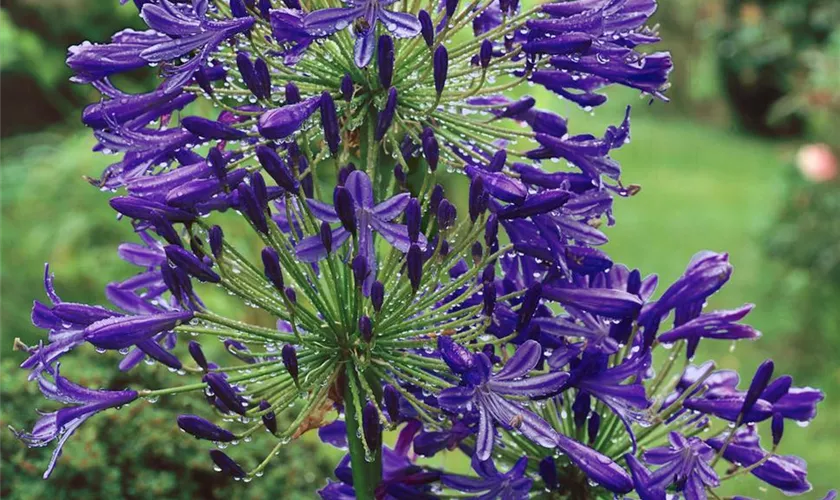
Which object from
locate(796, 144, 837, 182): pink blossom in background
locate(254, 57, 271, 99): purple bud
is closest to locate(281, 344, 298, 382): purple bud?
locate(254, 57, 271, 99): purple bud

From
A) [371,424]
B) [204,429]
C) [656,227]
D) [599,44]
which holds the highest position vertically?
[656,227]

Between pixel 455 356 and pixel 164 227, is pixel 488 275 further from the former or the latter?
pixel 164 227

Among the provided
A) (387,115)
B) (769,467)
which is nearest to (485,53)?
(387,115)

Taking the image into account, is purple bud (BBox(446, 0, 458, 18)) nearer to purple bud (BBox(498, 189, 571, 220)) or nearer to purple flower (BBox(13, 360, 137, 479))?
purple bud (BBox(498, 189, 571, 220))

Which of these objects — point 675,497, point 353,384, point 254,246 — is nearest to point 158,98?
point 353,384

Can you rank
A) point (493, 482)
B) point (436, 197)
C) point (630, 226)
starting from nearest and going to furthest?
point (436, 197), point (493, 482), point (630, 226)

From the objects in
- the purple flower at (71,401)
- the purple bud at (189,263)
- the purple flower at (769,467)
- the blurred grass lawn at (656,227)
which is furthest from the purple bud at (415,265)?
the blurred grass lawn at (656,227)

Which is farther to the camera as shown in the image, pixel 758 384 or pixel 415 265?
pixel 758 384
